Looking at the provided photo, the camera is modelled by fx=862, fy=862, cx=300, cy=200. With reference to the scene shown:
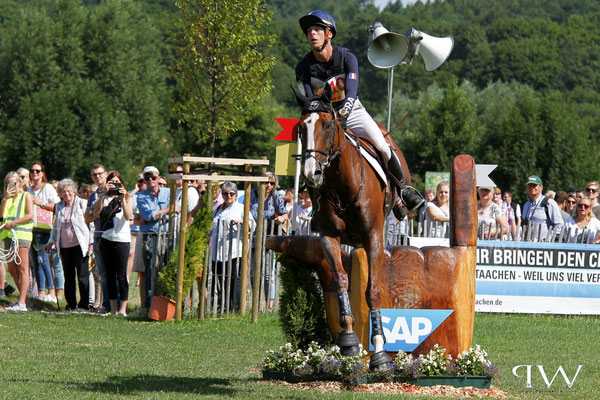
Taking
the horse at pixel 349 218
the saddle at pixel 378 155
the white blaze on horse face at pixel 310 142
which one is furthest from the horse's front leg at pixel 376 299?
the white blaze on horse face at pixel 310 142

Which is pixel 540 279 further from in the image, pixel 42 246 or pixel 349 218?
pixel 42 246

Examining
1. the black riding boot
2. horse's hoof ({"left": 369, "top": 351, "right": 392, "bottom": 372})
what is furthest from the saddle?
horse's hoof ({"left": 369, "top": 351, "right": 392, "bottom": 372})

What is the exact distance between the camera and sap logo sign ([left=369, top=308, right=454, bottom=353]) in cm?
898

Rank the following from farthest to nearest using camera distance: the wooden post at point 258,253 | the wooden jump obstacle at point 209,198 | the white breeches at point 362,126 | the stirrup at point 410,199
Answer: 1. the wooden post at point 258,253
2. the wooden jump obstacle at point 209,198
3. the stirrup at point 410,199
4. the white breeches at point 362,126

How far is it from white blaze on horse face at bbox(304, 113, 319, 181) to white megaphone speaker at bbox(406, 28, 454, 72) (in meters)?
7.40

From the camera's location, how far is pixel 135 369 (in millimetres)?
9734

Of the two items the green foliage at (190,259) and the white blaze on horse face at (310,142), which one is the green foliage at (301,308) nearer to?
the white blaze on horse face at (310,142)

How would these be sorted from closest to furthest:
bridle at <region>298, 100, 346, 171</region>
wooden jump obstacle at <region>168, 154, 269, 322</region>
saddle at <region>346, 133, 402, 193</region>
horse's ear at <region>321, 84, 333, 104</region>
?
bridle at <region>298, 100, 346, 171</region> < horse's ear at <region>321, 84, 333, 104</region> < saddle at <region>346, 133, 402, 193</region> < wooden jump obstacle at <region>168, 154, 269, 322</region>

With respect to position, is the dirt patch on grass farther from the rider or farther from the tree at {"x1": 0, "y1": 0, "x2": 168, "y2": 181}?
the tree at {"x1": 0, "y1": 0, "x2": 168, "y2": 181}

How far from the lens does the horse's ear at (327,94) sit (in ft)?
25.7

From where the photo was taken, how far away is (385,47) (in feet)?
43.1

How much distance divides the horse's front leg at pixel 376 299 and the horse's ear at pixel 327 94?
4.64ft

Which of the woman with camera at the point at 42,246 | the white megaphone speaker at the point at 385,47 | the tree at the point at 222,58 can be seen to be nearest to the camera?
the white megaphone speaker at the point at 385,47

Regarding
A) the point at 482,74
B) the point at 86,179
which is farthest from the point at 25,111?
the point at 482,74
